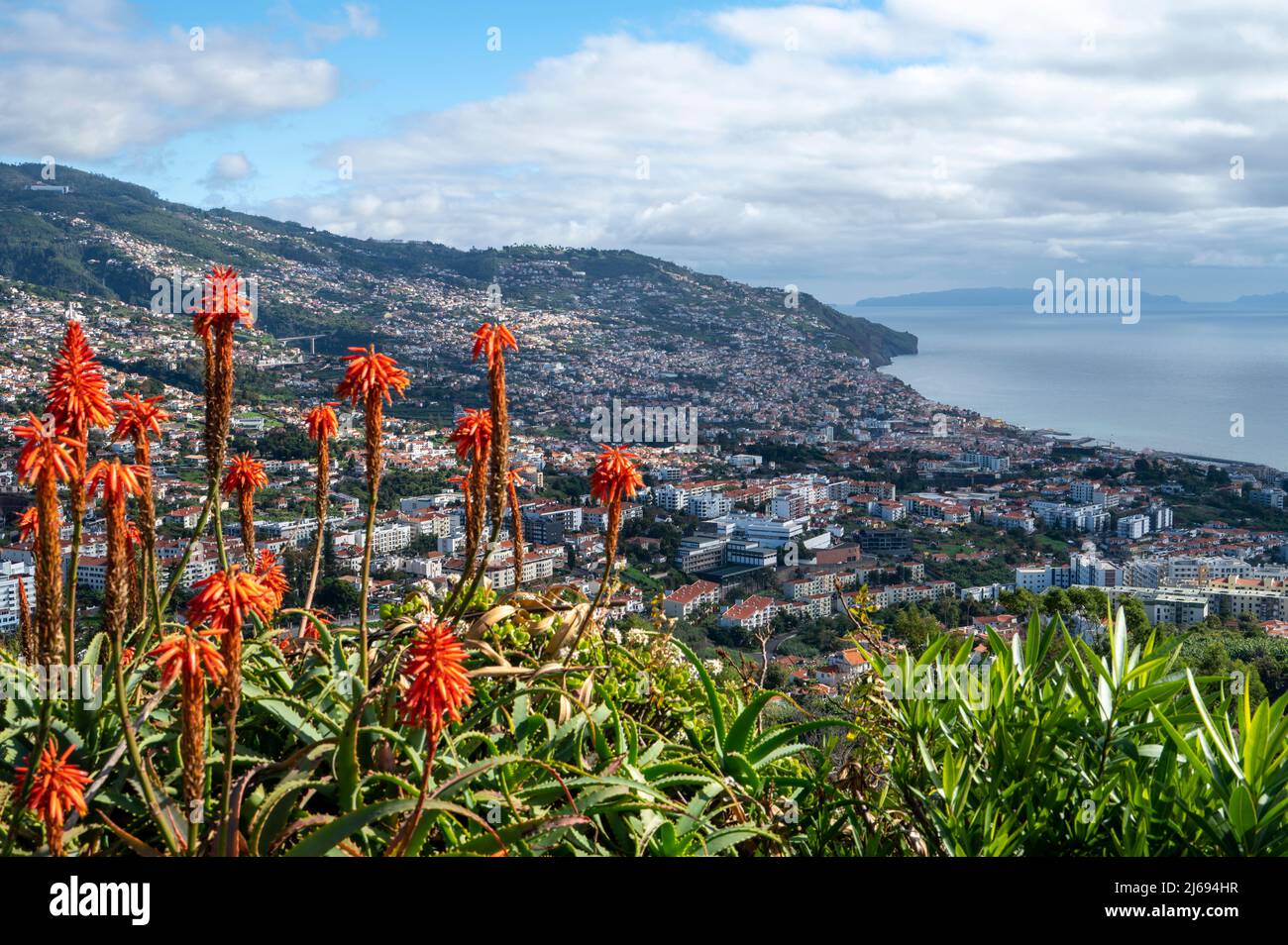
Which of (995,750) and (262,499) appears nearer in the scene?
(995,750)

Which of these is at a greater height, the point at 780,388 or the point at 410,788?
the point at 780,388

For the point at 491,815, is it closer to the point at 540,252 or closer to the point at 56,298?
the point at 56,298

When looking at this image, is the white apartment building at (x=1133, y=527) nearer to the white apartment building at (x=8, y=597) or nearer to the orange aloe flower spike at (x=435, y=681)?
the white apartment building at (x=8, y=597)

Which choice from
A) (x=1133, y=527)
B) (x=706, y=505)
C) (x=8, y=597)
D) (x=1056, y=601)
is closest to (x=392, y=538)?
(x=8, y=597)

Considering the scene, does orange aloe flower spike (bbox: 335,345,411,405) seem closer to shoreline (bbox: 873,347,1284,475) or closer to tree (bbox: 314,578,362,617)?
tree (bbox: 314,578,362,617)

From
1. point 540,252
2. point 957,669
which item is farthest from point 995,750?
point 540,252

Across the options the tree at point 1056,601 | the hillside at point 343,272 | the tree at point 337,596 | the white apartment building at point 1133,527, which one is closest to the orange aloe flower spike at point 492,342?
the tree at point 337,596
